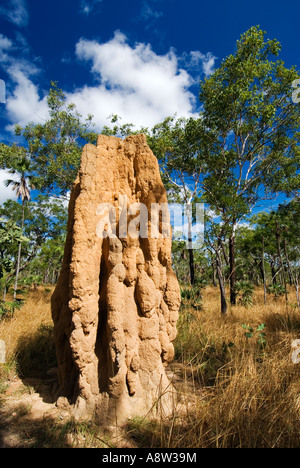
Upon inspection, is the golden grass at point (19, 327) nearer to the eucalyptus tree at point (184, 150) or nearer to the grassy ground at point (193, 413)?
the grassy ground at point (193, 413)

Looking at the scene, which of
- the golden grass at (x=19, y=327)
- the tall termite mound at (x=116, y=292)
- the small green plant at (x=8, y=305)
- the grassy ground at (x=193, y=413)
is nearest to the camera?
the grassy ground at (x=193, y=413)

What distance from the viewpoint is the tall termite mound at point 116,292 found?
9.11ft

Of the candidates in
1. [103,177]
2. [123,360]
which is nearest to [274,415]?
[123,360]

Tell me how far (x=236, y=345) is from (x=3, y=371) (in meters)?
3.87

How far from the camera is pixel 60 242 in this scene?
1922cm

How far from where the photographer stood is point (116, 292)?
9.76ft

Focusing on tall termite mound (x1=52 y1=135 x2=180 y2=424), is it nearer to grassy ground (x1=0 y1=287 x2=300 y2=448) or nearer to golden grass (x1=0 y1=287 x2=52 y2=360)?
grassy ground (x1=0 y1=287 x2=300 y2=448)

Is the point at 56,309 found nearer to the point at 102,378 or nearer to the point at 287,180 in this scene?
the point at 102,378

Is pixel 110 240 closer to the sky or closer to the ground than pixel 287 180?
closer to the ground

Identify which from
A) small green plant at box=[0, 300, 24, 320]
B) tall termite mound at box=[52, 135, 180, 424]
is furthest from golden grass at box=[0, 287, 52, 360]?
tall termite mound at box=[52, 135, 180, 424]

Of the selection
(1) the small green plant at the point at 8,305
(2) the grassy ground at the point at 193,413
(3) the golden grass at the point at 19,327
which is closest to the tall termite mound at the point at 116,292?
(2) the grassy ground at the point at 193,413

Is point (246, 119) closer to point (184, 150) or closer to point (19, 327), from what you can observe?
point (184, 150)

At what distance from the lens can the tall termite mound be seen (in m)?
2.78
